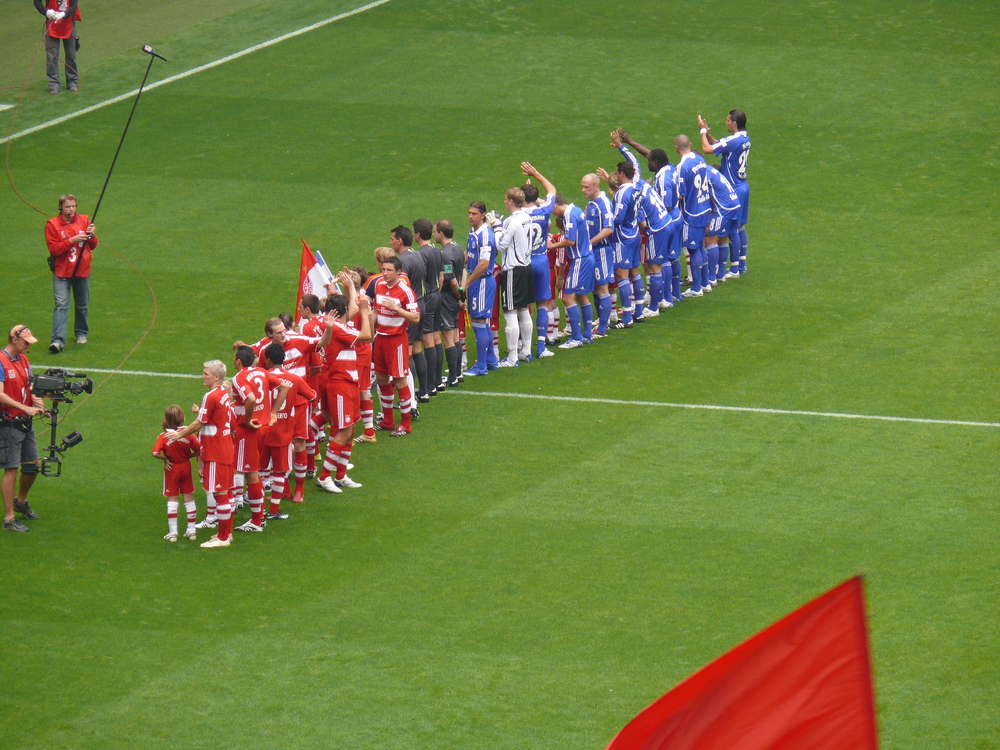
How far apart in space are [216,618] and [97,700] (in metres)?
1.44

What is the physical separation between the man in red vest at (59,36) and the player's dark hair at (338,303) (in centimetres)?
1501

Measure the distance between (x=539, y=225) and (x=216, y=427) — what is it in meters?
6.09

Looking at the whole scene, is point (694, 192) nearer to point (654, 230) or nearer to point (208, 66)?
point (654, 230)

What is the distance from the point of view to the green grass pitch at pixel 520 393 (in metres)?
11.0

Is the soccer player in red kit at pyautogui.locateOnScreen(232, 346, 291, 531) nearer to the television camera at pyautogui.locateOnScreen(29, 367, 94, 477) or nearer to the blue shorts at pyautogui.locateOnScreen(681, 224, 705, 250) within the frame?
the television camera at pyautogui.locateOnScreen(29, 367, 94, 477)

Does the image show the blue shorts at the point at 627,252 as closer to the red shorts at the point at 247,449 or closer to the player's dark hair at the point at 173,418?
the red shorts at the point at 247,449

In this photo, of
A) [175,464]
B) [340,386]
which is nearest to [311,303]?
[340,386]

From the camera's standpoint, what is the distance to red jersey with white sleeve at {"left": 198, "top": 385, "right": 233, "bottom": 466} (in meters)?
12.9

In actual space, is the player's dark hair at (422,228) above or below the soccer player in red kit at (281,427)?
above

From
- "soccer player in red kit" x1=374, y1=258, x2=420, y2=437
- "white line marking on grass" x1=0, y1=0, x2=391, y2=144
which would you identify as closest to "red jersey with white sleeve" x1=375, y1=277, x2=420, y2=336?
"soccer player in red kit" x1=374, y1=258, x2=420, y2=437

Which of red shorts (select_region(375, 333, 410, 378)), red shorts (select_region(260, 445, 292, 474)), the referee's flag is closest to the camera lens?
red shorts (select_region(260, 445, 292, 474))

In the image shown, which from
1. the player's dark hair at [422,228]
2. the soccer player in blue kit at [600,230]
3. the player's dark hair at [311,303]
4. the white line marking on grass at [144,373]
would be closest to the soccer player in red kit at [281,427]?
the player's dark hair at [311,303]

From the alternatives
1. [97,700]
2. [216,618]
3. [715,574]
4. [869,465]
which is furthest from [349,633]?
[869,465]

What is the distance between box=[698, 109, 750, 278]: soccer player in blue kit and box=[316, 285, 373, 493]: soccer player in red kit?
8381 millimetres
